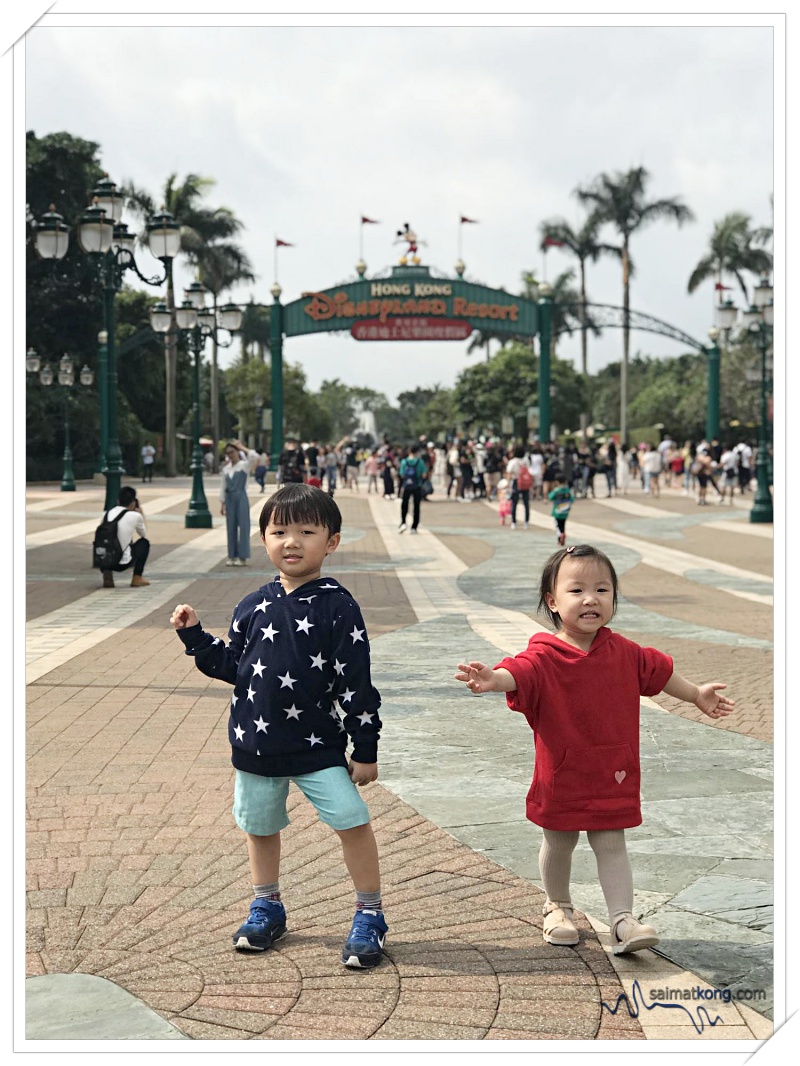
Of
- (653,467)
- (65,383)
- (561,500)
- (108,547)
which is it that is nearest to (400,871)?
Result: (108,547)

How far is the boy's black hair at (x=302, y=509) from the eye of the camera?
381 centimetres

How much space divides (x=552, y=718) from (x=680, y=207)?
52406mm

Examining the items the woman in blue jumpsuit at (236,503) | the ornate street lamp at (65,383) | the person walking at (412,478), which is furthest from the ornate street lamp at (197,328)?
the ornate street lamp at (65,383)

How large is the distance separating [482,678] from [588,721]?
420mm

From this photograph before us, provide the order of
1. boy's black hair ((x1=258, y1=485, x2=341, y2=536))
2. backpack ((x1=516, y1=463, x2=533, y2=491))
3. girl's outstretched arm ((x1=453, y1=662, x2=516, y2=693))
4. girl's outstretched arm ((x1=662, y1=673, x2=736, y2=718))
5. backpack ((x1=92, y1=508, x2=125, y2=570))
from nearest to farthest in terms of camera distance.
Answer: girl's outstretched arm ((x1=453, y1=662, x2=516, y2=693)), boy's black hair ((x1=258, y1=485, x2=341, y2=536)), girl's outstretched arm ((x1=662, y1=673, x2=736, y2=718)), backpack ((x1=92, y1=508, x2=125, y2=570)), backpack ((x1=516, y1=463, x2=533, y2=491))

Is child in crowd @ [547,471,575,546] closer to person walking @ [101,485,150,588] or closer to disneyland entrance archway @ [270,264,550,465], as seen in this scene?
person walking @ [101,485,150,588]

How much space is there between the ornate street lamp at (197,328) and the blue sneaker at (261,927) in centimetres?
1945

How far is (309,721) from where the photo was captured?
377 cm

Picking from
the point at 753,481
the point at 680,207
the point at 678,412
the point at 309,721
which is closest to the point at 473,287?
the point at 753,481

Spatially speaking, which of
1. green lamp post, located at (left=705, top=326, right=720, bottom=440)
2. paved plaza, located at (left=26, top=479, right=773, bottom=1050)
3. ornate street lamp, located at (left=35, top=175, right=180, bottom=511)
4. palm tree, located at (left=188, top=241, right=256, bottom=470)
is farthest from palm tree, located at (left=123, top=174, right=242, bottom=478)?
paved plaza, located at (left=26, top=479, right=773, bottom=1050)

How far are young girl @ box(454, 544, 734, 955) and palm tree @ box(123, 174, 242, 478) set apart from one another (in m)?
44.7

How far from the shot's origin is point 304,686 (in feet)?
12.3

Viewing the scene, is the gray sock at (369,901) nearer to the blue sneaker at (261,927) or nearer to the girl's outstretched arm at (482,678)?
the blue sneaker at (261,927)

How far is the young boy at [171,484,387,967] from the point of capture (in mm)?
3734
